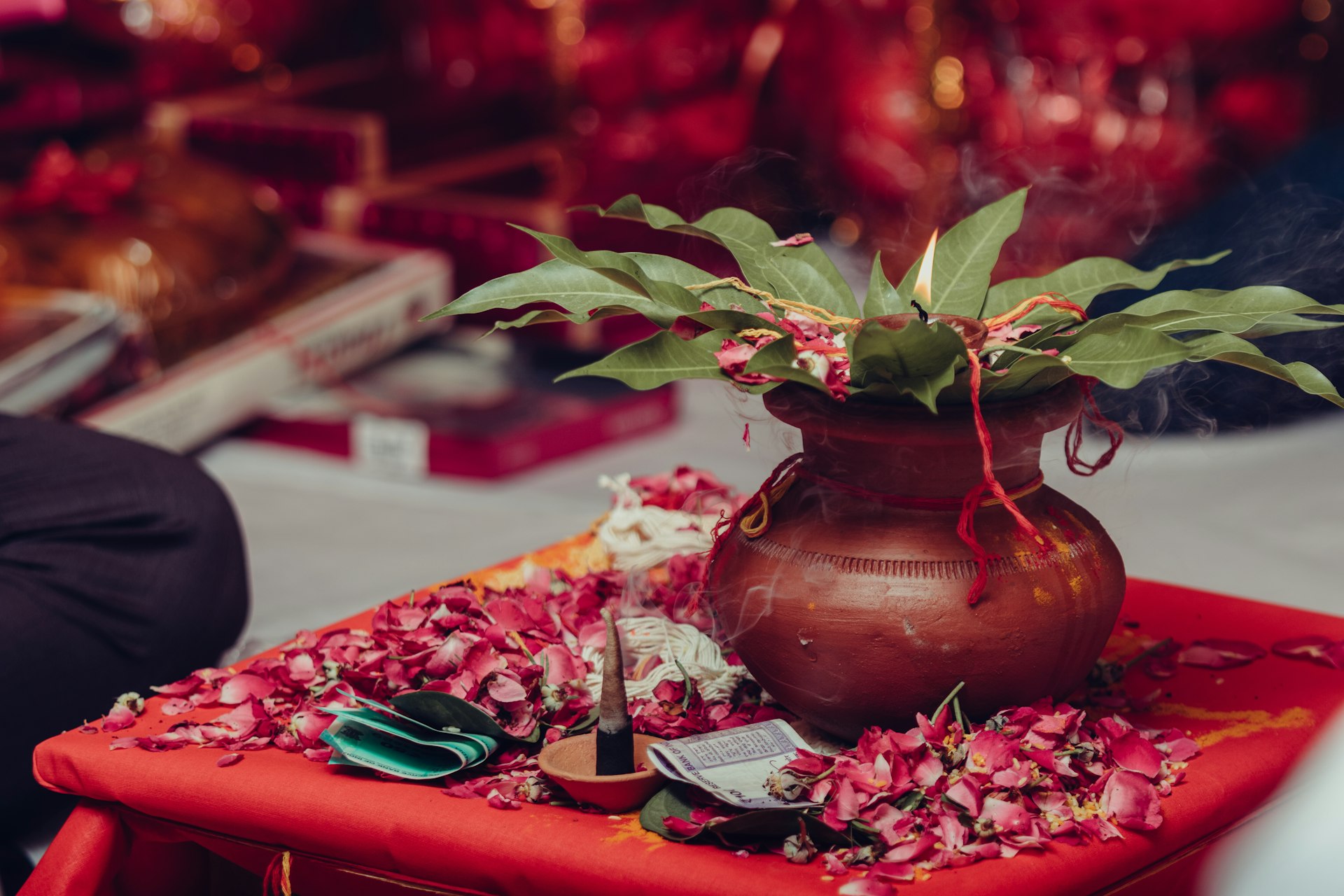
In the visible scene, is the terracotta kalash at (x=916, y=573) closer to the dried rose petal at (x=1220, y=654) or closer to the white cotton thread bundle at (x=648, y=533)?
the dried rose petal at (x=1220, y=654)

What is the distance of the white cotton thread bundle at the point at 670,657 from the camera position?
910mm

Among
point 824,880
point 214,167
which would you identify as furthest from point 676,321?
point 214,167

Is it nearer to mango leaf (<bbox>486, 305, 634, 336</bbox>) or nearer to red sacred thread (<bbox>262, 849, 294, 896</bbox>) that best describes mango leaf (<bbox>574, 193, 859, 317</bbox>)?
mango leaf (<bbox>486, 305, 634, 336</bbox>)

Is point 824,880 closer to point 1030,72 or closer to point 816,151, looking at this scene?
point 1030,72

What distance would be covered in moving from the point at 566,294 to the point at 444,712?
0.81 feet

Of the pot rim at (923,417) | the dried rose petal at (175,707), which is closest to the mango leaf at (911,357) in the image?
the pot rim at (923,417)

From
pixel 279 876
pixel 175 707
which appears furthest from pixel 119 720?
pixel 279 876

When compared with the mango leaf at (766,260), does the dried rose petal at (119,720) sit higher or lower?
lower

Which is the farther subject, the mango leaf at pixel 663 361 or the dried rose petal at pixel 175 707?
the dried rose petal at pixel 175 707

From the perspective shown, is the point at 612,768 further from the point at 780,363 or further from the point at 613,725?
the point at 780,363

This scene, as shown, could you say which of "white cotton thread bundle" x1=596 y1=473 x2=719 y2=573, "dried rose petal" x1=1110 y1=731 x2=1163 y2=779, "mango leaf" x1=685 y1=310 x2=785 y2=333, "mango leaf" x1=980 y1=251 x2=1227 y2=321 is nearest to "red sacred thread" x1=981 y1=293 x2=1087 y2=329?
"mango leaf" x1=980 y1=251 x2=1227 y2=321

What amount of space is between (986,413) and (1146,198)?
183 centimetres

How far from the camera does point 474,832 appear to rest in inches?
29.2

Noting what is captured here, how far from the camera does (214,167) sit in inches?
104
